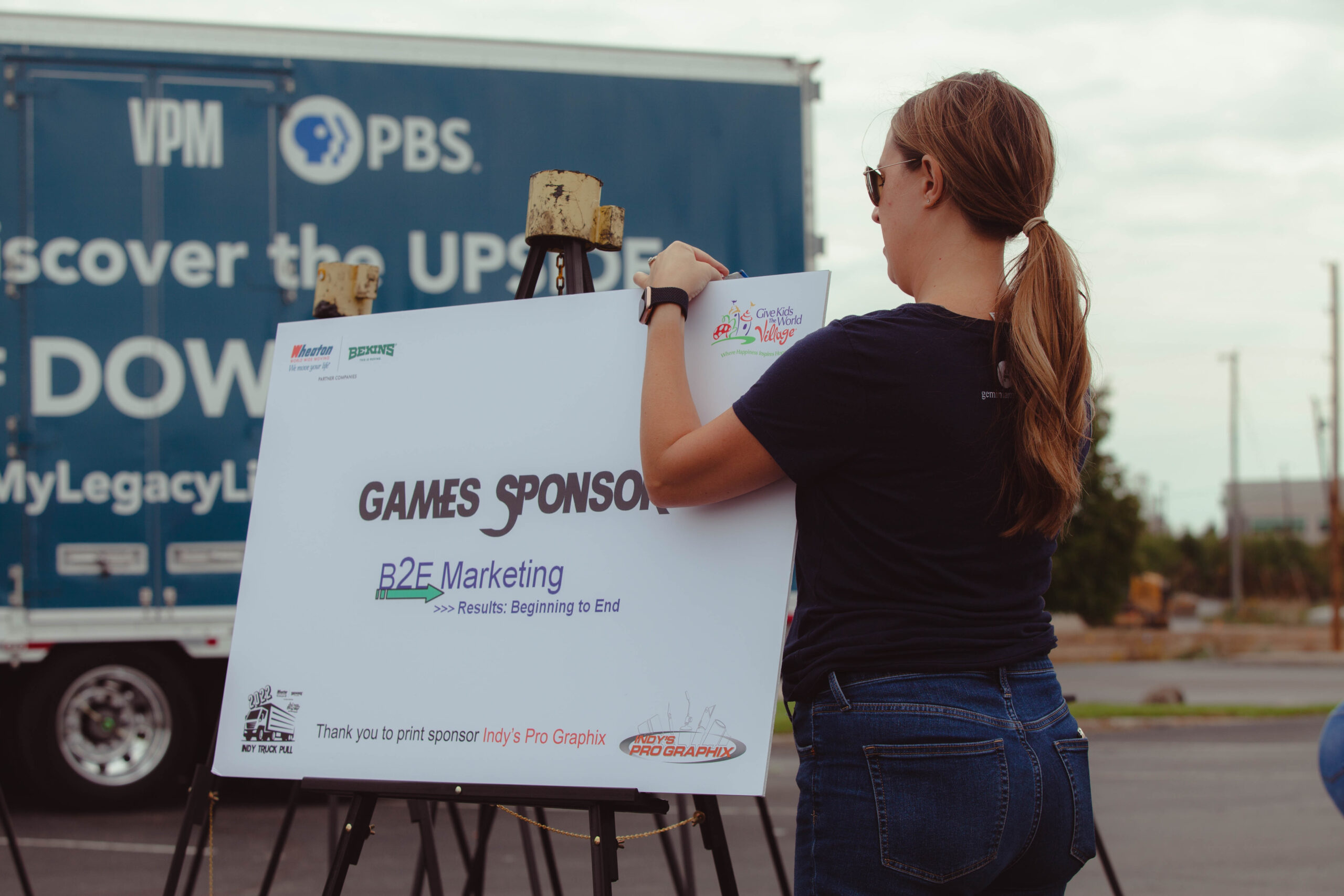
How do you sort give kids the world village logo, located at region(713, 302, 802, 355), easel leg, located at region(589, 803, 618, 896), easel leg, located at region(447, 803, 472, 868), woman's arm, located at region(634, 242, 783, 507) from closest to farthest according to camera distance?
woman's arm, located at region(634, 242, 783, 507), easel leg, located at region(589, 803, 618, 896), give kids the world village logo, located at region(713, 302, 802, 355), easel leg, located at region(447, 803, 472, 868)

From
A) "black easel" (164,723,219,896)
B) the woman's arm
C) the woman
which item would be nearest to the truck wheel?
"black easel" (164,723,219,896)

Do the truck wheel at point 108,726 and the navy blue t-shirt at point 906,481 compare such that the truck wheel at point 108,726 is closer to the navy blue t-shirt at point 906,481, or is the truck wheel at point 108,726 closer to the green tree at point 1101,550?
the navy blue t-shirt at point 906,481

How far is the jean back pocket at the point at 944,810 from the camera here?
1.65 meters

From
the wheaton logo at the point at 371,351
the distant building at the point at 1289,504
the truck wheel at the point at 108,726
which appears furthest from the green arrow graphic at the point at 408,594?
the distant building at the point at 1289,504

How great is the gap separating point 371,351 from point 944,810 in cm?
164

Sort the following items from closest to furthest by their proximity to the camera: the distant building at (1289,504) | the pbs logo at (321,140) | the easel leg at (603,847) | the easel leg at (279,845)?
the easel leg at (603,847)
the easel leg at (279,845)
the pbs logo at (321,140)
the distant building at (1289,504)

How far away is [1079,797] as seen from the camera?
175cm

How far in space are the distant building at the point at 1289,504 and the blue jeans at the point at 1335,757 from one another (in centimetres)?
8962

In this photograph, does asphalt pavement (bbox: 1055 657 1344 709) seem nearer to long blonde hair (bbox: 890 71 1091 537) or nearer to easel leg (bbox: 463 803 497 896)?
easel leg (bbox: 463 803 497 896)

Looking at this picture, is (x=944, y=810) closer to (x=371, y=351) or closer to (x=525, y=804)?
(x=525, y=804)

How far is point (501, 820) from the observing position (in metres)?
7.40

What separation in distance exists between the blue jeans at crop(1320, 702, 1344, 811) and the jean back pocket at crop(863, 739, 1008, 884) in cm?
225

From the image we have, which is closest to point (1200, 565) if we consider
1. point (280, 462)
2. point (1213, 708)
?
point (1213, 708)

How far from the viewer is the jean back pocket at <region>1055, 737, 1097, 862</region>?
68.6 inches
